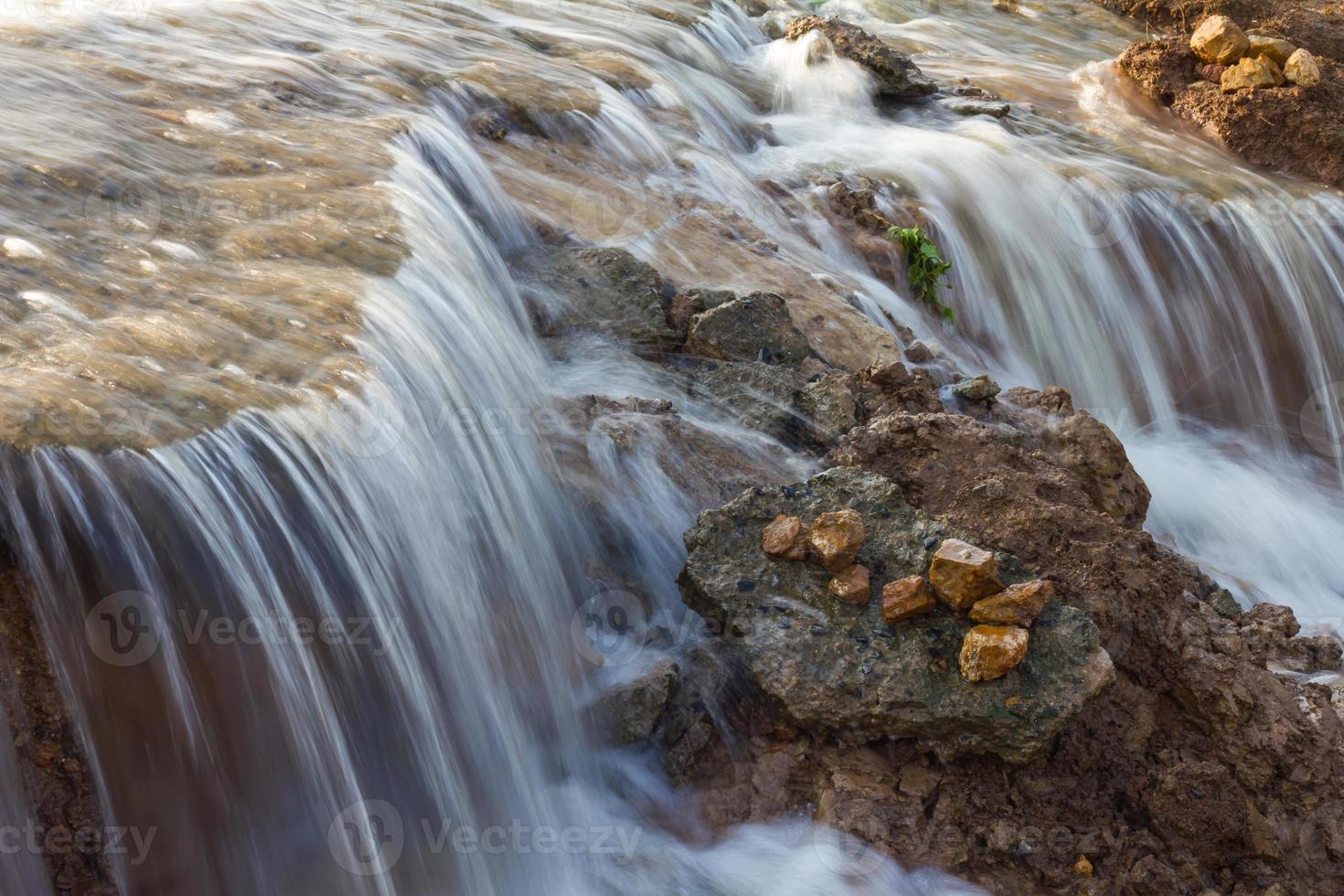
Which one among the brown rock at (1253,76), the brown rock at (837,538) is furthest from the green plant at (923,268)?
the brown rock at (1253,76)

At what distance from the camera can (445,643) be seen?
375 centimetres

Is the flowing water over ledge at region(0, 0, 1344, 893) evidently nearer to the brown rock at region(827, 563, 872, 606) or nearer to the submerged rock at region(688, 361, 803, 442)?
the submerged rock at region(688, 361, 803, 442)

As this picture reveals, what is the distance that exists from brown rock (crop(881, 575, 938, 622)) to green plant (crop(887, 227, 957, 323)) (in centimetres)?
314

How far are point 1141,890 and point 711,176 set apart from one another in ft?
14.9

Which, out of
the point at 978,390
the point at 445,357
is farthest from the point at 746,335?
the point at 445,357

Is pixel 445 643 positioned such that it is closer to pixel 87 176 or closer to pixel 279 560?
pixel 279 560

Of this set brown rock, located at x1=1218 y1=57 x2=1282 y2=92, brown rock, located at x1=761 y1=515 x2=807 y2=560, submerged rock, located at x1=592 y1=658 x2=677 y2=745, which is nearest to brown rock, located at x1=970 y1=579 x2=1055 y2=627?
brown rock, located at x1=761 y1=515 x2=807 y2=560

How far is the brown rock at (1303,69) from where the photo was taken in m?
8.88

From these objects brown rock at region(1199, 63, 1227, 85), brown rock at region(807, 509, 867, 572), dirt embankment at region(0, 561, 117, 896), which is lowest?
dirt embankment at region(0, 561, 117, 896)

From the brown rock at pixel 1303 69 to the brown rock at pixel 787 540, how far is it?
6.97 meters

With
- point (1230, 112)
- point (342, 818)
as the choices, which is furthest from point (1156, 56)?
point (342, 818)

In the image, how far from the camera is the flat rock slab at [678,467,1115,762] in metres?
3.61

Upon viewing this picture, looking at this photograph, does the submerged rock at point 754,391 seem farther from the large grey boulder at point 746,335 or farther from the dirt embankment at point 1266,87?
the dirt embankment at point 1266,87

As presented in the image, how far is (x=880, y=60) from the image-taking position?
8797 millimetres
